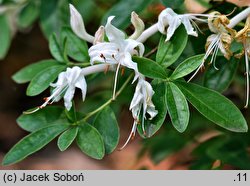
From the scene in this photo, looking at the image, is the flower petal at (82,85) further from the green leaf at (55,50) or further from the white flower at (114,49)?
the green leaf at (55,50)

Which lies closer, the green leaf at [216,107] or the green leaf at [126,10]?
the green leaf at [216,107]

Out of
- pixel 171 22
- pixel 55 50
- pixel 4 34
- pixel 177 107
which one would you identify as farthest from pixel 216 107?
pixel 4 34

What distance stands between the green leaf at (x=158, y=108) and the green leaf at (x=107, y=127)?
9 cm

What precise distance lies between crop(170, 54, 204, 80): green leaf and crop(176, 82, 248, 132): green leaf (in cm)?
2

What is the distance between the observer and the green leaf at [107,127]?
1.03 metres

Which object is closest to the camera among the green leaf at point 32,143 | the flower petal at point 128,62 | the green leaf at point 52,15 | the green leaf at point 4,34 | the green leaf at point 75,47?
the flower petal at point 128,62

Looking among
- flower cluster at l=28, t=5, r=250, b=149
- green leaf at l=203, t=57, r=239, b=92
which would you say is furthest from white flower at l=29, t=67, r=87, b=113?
green leaf at l=203, t=57, r=239, b=92

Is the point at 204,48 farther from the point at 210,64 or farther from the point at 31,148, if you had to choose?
the point at 31,148

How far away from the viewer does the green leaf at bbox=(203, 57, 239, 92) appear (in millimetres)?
1061

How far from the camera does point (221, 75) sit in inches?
41.8

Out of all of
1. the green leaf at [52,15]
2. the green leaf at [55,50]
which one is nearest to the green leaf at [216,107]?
the green leaf at [55,50]

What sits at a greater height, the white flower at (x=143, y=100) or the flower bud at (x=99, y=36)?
the flower bud at (x=99, y=36)

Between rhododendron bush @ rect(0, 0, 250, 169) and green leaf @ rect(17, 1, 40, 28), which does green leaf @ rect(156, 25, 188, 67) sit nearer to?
rhododendron bush @ rect(0, 0, 250, 169)

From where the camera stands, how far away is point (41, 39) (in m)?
2.75
